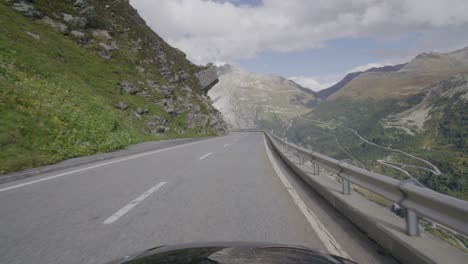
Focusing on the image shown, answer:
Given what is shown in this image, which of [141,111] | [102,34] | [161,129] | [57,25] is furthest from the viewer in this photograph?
[102,34]

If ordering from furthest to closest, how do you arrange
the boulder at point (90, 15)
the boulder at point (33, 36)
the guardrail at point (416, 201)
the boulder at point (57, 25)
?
the boulder at point (90, 15) < the boulder at point (57, 25) < the boulder at point (33, 36) < the guardrail at point (416, 201)

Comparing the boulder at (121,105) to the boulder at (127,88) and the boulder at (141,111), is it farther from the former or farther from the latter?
the boulder at (127,88)

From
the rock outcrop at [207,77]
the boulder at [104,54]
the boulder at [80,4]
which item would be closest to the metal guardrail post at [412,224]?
the boulder at [104,54]

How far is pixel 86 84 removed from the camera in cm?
2606

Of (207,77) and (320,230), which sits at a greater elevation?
(207,77)

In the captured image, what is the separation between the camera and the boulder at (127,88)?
31.0 m

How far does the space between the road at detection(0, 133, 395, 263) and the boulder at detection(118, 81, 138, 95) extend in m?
24.1

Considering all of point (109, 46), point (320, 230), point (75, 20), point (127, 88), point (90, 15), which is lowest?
point (320, 230)

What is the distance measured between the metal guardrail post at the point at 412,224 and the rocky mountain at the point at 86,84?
33.4 ft

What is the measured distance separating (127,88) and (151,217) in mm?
29047

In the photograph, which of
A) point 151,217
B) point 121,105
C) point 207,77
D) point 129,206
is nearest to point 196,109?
point 121,105

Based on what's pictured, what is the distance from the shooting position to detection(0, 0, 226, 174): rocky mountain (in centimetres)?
1320

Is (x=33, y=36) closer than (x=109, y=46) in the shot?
Yes

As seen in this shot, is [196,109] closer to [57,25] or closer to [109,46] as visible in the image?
[109,46]
